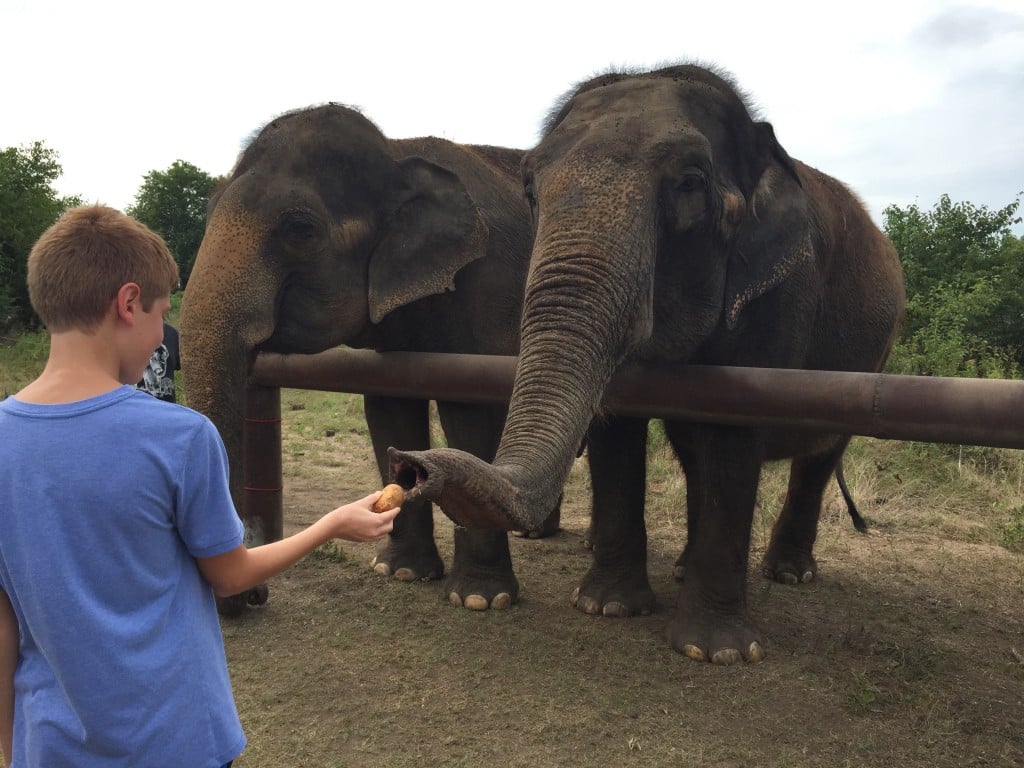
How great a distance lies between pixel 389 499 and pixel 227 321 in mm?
2306

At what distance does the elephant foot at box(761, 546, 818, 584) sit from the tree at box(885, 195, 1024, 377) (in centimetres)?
448

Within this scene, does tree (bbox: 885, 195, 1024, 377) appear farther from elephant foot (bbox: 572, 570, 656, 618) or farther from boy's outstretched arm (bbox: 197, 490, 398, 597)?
boy's outstretched arm (bbox: 197, 490, 398, 597)

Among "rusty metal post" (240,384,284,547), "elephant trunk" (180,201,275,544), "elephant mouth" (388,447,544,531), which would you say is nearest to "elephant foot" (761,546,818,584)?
"rusty metal post" (240,384,284,547)

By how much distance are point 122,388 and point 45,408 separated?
0.42 ft

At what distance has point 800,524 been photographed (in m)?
5.15

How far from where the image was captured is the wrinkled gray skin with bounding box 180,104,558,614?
12.9 ft

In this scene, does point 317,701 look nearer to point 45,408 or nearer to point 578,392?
point 578,392

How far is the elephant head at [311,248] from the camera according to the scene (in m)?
3.81

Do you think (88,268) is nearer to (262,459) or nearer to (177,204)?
(262,459)

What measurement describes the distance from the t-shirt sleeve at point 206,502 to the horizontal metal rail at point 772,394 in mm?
1808

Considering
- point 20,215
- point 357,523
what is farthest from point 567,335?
point 20,215

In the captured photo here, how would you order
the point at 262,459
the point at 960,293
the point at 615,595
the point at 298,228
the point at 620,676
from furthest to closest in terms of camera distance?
the point at 960,293 < the point at 262,459 < the point at 615,595 < the point at 298,228 < the point at 620,676

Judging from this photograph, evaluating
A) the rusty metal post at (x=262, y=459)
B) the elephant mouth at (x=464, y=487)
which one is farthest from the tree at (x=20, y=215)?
the elephant mouth at (x=464, y=487)

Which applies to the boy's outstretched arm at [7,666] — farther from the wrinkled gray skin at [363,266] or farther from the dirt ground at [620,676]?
the wrinkled gray skin at [363,266]
